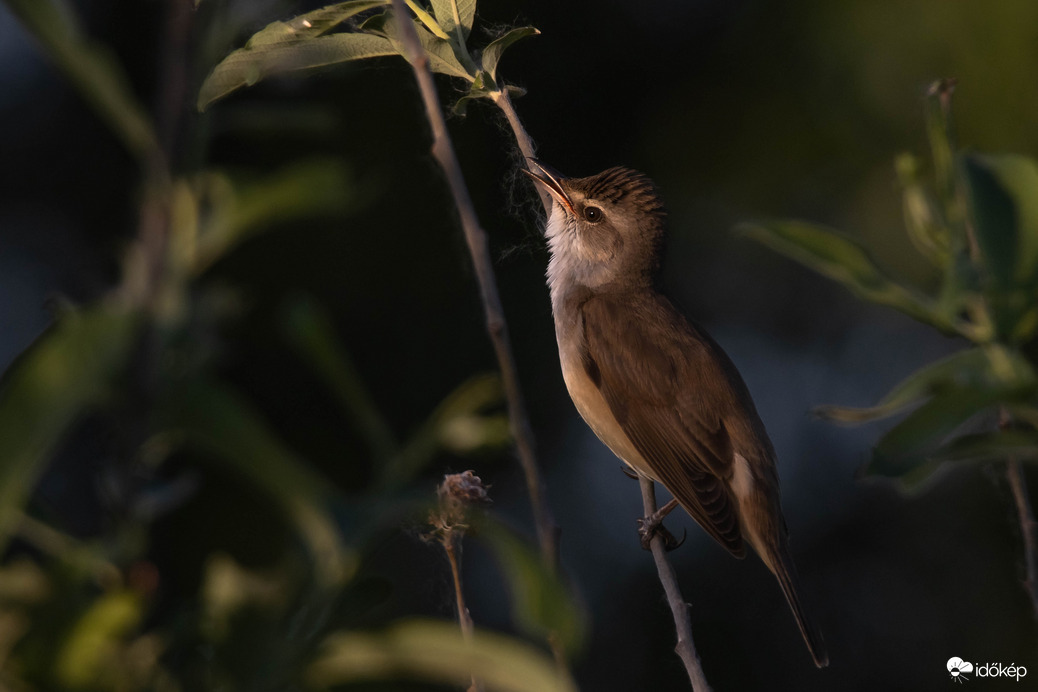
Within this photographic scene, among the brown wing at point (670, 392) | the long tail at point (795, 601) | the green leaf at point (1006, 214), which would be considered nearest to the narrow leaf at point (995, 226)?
the green leaf at point (1006, 214)

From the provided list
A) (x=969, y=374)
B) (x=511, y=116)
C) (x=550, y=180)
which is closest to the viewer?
(x=969, y=374)

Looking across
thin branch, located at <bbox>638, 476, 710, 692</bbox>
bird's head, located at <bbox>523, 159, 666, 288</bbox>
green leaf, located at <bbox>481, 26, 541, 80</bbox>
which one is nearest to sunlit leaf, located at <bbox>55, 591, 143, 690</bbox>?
thin branch, located at <bbox>638, 476, 710, 692</bbox>

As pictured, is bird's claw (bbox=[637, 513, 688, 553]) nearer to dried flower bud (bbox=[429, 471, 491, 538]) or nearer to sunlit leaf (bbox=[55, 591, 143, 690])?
dried flower bud (bbox=[429, 471, 491, 538])

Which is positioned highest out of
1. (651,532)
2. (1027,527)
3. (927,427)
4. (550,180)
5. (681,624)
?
(927,427)

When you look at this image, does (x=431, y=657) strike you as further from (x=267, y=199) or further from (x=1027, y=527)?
(x=1027, y=527)

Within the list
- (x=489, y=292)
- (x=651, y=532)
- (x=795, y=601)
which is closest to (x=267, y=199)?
(x=489, y=292)

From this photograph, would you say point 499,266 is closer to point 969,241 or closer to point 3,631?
point 969,241

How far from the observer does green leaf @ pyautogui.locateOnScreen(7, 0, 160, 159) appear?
28.0 inches

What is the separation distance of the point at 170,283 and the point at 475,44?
5.19 metres

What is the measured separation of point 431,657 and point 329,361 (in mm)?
259

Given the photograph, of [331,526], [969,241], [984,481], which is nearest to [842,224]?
[984,481]

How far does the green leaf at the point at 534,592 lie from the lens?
695 millimetres

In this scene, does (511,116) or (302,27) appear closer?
(302,27)

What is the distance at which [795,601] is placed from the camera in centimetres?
376
